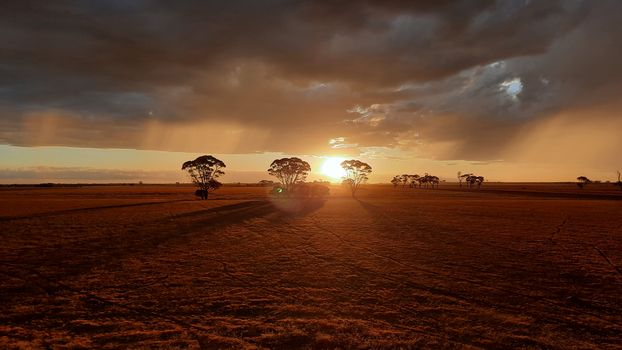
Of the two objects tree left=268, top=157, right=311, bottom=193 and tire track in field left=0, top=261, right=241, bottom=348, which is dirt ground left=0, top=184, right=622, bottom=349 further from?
tree left=268, top=157, right=311, bottom=193

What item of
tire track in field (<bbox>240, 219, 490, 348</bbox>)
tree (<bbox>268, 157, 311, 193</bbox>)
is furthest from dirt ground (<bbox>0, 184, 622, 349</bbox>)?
tree (<bbox>268, 157, 311, 193</bbox>)

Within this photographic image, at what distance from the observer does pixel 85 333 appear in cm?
833

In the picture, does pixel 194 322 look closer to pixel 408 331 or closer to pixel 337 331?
pixel 337 331

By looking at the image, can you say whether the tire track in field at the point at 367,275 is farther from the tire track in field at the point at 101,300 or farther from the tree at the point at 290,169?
the tree at the point at 290,169

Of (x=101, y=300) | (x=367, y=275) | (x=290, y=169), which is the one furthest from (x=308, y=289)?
(x=290, y=169)

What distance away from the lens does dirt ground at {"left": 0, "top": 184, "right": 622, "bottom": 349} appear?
324 inches

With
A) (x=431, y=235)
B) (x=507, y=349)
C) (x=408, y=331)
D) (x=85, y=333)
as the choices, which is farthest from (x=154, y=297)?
(x=431, y=235)

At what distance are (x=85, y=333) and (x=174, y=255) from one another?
27.4 feet

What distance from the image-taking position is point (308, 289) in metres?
11.7

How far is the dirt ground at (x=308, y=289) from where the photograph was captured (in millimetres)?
8227

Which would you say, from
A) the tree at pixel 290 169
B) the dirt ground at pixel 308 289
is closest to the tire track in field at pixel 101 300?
the dirt ground at pixel 308 289

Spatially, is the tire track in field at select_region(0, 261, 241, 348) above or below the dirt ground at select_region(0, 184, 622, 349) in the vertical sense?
below

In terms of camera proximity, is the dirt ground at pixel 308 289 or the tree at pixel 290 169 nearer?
the dirt ground at pixel 308 289

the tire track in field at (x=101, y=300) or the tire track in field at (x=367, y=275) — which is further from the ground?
the tire track in field at (x=367, y=275)
